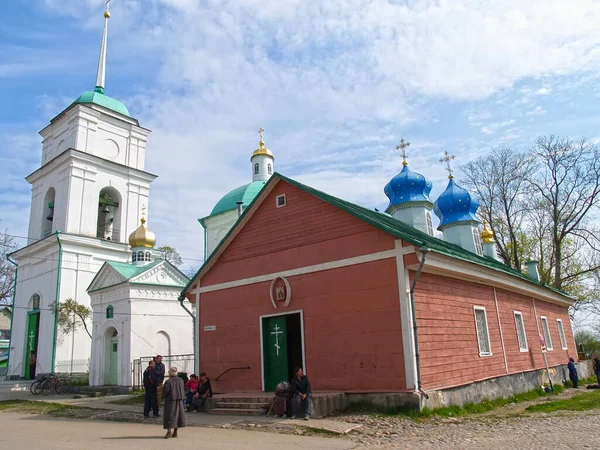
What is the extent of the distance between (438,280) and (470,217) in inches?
608

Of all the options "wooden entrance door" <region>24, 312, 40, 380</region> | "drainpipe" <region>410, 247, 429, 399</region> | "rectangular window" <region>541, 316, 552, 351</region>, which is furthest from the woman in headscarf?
"wooden entrance door" <region>24, 312, 40, 380</region>

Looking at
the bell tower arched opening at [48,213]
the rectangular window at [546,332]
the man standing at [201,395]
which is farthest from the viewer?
the bell tower arched opening at [48,213]

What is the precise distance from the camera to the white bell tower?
91.5 feet

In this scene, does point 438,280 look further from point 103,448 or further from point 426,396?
point 103,448

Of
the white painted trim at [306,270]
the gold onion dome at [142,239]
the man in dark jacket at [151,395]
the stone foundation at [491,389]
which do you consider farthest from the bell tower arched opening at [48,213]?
the stone foundation at [491,389]

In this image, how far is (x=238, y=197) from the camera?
3066 centimetres

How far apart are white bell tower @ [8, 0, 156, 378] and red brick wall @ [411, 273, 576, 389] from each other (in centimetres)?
2132

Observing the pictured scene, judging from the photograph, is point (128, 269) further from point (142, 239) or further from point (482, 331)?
point (482, 331)

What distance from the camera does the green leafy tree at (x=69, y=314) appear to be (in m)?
26.8

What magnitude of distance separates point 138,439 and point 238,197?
72.5 feet

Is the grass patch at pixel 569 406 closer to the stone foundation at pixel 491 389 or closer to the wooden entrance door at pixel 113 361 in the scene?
the stone foundation at pixel 491 389

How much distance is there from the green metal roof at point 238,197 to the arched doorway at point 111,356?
10.6m

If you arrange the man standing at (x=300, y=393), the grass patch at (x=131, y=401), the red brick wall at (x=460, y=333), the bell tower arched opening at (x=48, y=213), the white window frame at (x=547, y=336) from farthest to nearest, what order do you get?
the bell tower arched opening at (x=48, y=213)
the white window frame at (x=547, y=336)
the grass patch at (x=131, y=401)
the red brick wall at (x=460, y=333)
the man standing at (x=300, y=393)

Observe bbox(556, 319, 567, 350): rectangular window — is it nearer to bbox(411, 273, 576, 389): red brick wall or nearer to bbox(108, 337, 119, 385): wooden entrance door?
bbox(411, 273, 576, 389): red brick wall
